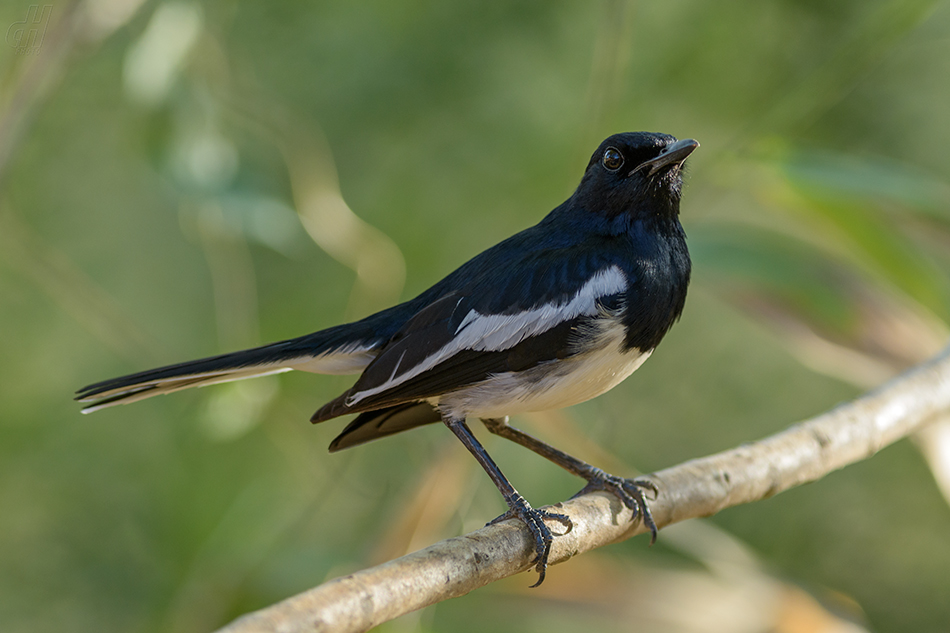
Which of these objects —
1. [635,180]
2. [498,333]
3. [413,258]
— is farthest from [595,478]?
[413,258]

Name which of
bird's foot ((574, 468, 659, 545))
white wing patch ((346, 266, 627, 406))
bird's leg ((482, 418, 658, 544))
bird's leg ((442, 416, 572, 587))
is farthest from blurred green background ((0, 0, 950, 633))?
white wing patch ((346, 266, 627, 406))

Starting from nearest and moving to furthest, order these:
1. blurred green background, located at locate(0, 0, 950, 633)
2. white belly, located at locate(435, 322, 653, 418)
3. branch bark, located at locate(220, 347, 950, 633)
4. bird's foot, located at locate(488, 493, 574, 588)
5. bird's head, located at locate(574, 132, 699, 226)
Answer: branch bark, located at locate(220, 347, 950, 633) → bird's foot, located at locate(488, 493, 574, 588) → white belly, located at locate(435, 322, 653, 418) → bird's head, located at locate(574, 132, 699, 226) → blurred green background, located at locate(0, 0, 950, 633)

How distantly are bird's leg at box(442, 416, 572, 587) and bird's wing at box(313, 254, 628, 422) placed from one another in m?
0.15

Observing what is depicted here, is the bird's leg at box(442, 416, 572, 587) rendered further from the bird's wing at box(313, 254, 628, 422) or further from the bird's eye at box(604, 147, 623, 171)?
the bird's eye at box(604, 147, 623, 171)

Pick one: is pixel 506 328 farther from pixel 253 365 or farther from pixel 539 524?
pixel 253 365

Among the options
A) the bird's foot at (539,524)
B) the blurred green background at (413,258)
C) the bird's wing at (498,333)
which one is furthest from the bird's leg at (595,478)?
the blurred green background at (413,258)

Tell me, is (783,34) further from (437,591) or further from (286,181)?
(437,591)

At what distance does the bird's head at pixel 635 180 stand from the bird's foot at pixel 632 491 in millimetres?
633

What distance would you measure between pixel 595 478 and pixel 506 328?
1.65ft

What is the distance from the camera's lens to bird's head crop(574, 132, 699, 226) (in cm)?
203

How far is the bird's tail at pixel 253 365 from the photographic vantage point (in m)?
1.94

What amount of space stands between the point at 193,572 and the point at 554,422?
2.04m

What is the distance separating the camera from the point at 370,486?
4.92m

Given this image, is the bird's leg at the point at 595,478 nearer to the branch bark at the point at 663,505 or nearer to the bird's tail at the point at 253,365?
Result: the branch bark at the point at 663,505
